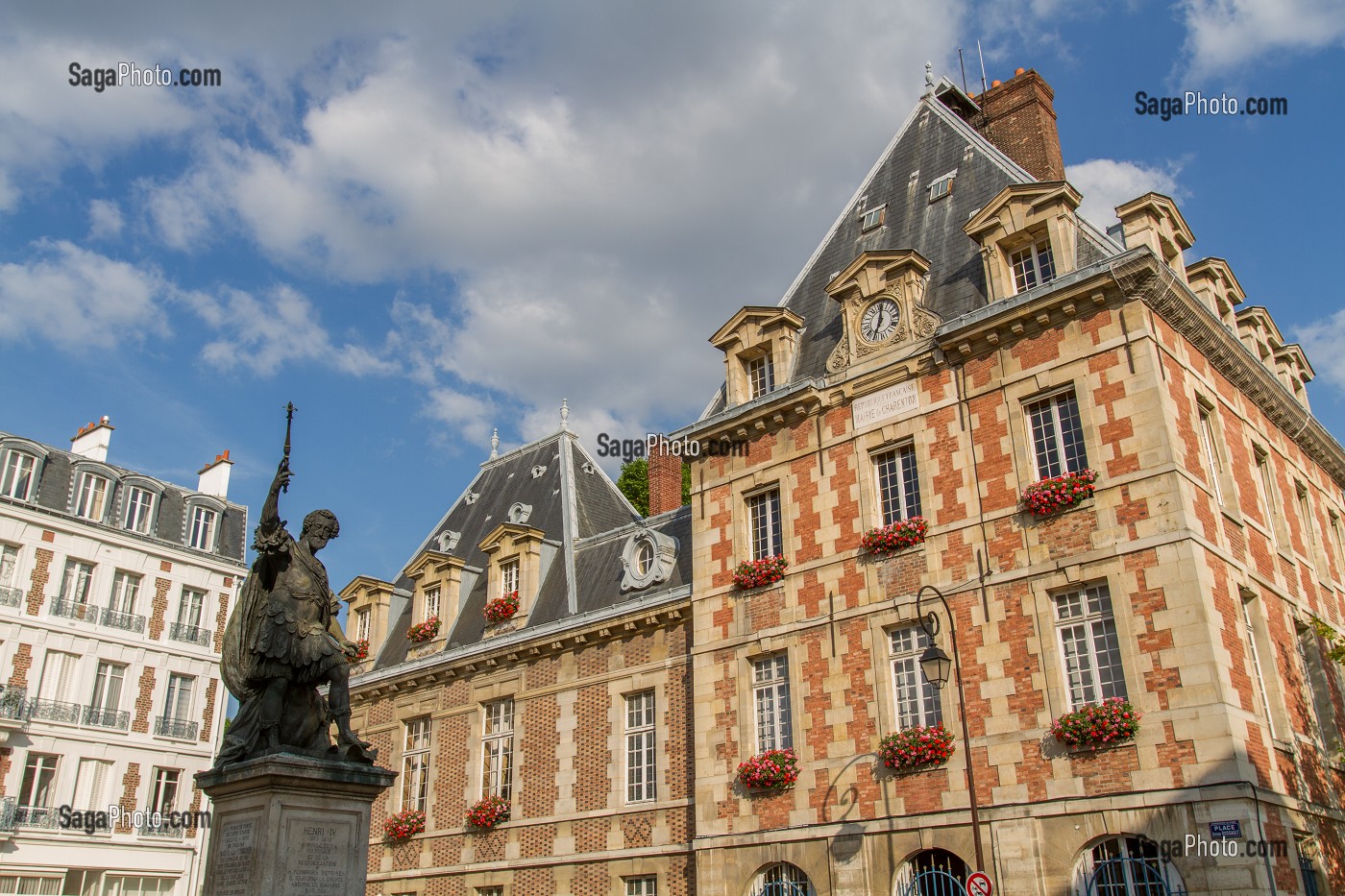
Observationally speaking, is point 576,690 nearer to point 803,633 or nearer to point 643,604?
point 643,604

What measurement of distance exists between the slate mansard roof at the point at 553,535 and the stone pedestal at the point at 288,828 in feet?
42.8

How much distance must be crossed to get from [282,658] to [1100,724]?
36.5 ft

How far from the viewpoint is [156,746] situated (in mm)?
33438

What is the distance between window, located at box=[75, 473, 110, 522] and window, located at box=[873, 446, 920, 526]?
1002 inches

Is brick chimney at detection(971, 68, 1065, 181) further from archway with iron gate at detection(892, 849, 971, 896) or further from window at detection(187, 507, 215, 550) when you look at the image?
window at detection(187, 507, 215, 550)

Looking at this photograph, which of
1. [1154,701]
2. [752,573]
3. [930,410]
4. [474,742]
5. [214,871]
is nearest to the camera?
[214,871]

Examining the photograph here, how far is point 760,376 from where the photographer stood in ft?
75.5

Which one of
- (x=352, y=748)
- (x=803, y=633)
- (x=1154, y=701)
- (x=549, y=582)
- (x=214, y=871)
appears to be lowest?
(x=214, y=871)

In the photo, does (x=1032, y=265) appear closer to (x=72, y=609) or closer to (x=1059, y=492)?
(x=1059, y=492)

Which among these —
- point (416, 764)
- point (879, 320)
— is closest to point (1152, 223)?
point (879, 320)

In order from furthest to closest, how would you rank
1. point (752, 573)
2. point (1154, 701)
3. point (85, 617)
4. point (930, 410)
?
point (85, 617) → point (752, 573) → point (930, 410) → point (1154, 701)

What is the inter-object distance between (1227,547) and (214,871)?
14726mm

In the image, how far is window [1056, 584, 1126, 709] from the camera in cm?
1616

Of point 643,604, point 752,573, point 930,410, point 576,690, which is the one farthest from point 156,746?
point 930,410
